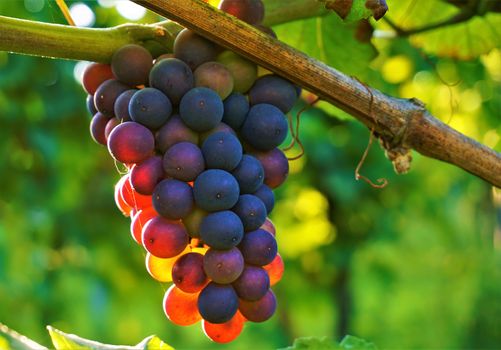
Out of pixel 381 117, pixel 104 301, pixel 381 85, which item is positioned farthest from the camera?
pixel 104 301

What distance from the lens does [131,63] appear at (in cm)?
94

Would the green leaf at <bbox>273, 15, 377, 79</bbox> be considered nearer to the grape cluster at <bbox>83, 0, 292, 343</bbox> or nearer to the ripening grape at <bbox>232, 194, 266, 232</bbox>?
the grape cluster at <bbox>83, 0, 292, 343</bbox>

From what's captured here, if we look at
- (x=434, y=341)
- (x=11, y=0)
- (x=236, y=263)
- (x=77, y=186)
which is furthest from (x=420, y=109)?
(x=434, y=341)

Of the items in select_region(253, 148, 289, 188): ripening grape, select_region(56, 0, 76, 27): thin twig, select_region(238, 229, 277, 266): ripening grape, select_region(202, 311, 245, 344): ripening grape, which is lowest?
select_region(202, 311, 245, 344): ripening grape

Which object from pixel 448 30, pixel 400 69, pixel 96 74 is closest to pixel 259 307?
pixel 96 74

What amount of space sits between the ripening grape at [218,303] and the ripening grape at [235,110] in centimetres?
21

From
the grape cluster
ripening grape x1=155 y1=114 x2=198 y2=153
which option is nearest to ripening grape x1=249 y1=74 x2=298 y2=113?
the grape cluster

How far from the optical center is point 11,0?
2686 mm

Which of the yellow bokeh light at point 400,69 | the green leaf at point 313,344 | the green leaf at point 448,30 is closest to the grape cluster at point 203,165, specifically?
the green leaf at point 313,344

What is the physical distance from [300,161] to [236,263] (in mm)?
3337

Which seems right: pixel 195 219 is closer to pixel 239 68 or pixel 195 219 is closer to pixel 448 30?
pixel 239 68

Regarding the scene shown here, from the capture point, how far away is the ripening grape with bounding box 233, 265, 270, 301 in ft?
2.93

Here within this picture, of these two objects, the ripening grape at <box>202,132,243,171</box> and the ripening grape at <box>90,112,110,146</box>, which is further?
the ripening grape at <box>90,112,110,146</box>

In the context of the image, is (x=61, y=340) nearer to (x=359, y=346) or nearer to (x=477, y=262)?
(x=359, y=346)
